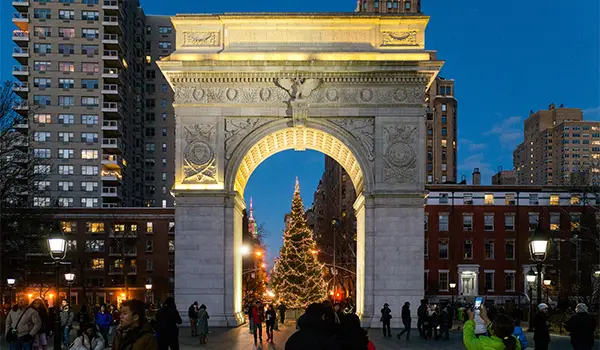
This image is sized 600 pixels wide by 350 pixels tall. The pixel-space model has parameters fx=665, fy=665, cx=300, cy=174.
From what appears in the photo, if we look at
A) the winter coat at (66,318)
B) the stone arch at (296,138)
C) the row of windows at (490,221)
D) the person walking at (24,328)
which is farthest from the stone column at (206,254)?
the row of windows at (490,221)

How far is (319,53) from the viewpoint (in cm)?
3506

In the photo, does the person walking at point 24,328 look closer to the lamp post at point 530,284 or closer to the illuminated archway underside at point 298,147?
the lamp post at point 530,284

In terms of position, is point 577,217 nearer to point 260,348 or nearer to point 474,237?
point 474,237

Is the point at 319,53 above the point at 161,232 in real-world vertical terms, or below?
above

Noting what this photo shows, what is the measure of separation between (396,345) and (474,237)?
36079 millimetres

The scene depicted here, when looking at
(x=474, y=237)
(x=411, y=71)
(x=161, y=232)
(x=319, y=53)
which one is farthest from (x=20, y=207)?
(x=474, y=237)

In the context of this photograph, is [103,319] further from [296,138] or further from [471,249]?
[471,249]

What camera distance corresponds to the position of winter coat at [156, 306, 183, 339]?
1753cm

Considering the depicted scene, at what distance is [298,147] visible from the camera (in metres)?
39.7

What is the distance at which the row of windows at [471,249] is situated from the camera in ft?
198

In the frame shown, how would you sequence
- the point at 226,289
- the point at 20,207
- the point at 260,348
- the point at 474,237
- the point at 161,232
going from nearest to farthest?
the point at 260,348, the point at 226,289, the point at 20,207, the point at 474,237, the point at 161,232

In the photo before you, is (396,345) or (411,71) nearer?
(396,345)

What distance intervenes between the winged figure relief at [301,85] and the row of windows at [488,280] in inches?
1194

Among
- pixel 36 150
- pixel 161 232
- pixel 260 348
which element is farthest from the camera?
pixel 36 150
